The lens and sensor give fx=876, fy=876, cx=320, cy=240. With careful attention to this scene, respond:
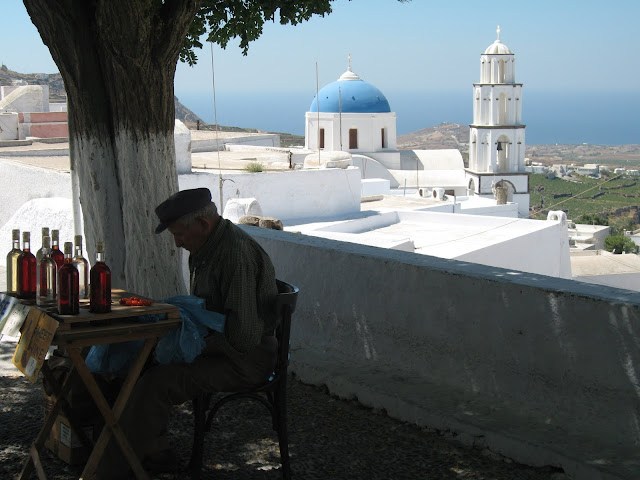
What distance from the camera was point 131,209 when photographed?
4891mm

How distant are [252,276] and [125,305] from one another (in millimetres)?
527

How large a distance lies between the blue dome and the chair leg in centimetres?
4479

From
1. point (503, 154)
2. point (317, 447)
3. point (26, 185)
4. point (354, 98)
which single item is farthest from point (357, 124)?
point (317, 447)

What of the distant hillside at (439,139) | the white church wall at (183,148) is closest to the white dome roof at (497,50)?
the white church wall at (183,148)

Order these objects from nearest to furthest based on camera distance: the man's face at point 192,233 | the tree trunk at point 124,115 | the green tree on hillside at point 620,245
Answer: the man's face at point 192,233 → the tree trunk at point 124,115 → the green tree on hillside at point 620,245

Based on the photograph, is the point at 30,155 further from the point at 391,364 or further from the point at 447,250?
the point at 391,364

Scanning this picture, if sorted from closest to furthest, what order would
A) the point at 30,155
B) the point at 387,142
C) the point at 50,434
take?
the point at 50,434 < the point at 30,155 < the point at 387,142

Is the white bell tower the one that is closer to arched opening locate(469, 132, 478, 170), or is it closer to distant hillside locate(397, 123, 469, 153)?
arched opening locate(469, 132, 478, 170)

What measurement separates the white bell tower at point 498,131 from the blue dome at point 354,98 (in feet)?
17.5

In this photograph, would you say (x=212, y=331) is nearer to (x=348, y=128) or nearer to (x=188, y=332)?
(x=188, y=332)

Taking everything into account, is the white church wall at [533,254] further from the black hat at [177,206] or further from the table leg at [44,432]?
the table leg at [44,432]

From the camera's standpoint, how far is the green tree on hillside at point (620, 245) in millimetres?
49500

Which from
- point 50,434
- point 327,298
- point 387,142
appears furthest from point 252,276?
point 387,142

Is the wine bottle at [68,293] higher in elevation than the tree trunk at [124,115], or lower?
lower
